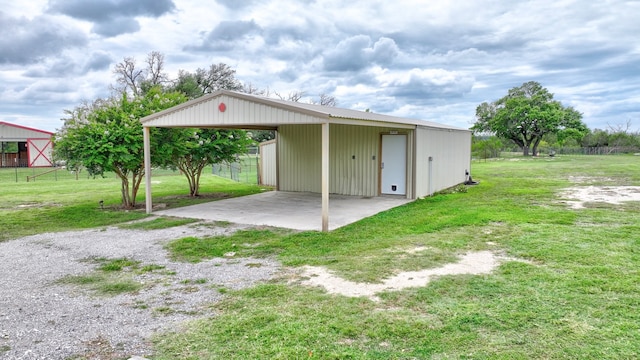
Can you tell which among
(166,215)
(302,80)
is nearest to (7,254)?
(166,215)

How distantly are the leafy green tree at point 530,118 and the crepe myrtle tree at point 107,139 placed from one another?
39047 mm

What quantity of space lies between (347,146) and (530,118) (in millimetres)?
34513

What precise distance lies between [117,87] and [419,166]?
3313 centimetres

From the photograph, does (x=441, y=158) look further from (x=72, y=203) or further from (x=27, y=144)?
(x=27, y=144)

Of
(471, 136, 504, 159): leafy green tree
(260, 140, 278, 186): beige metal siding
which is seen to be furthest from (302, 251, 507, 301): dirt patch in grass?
(471, 136, 504, 159): leafy green tree

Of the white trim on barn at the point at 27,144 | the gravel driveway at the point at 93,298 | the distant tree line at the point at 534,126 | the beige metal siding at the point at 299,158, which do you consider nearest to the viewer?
the gravel driveway at the point at 93,298

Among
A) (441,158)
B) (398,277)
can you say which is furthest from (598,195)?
(398,277)

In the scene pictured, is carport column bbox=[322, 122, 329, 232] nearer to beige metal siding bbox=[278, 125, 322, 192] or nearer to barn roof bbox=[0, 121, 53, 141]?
beige metal siding bbox=[278, 125, 322, 192]

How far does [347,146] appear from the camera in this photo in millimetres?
12547

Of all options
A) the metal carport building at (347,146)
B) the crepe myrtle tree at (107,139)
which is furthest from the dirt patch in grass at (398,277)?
the crepe myrtle tree at (107,139)

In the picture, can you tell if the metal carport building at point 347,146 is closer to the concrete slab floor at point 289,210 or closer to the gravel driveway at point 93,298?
the concrete slab floor at point 289,210

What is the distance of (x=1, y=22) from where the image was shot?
1163cm

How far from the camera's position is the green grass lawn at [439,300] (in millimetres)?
3213

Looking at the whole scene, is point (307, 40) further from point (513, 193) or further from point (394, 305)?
point (394, 305)
